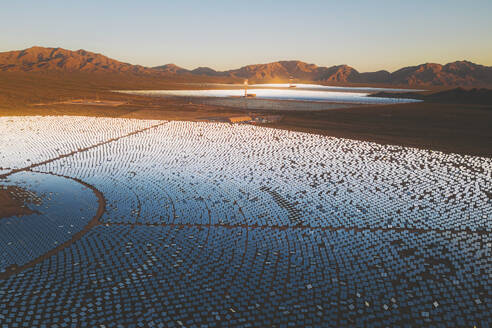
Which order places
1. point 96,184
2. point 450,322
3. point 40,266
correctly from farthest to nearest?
point 96,184 → point 40,266 → point 450,322

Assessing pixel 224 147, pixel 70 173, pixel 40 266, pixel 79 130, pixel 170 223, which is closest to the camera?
pixel 40 266

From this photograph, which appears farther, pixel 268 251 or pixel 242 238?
pixel 242 238

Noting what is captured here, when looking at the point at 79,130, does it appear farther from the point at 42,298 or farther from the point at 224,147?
the point at 42,298

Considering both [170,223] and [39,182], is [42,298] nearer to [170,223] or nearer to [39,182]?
[170,223]

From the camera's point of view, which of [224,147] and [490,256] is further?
[224,147]

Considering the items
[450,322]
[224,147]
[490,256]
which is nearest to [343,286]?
[450,322]

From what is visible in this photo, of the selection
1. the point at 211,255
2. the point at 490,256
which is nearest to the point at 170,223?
the point at 211,255

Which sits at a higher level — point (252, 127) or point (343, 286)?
point (252, 127)
